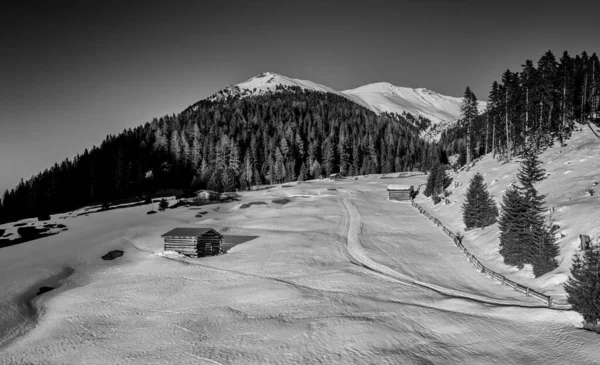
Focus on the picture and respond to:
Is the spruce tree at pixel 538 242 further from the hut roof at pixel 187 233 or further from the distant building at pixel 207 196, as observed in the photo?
the distant building at pixel 207 196

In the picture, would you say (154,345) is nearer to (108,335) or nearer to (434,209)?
(108,335)

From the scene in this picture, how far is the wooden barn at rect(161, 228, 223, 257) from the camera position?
39188 mm

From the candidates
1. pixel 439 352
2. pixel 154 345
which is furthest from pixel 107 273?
pixel 439 352

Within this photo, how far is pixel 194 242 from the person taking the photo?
3919 centimetres

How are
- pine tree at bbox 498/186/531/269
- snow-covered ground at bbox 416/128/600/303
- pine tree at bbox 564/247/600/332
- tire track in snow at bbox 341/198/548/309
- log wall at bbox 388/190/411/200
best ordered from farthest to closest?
log wall at bbox 388/190/411/200, pine tree at bbox 498/186/531/269, snow-covered ground at bbox 416/128/600/303, tire track in snow at bbox 341/198/548/309, pine tree at bbox 564/247/600/332

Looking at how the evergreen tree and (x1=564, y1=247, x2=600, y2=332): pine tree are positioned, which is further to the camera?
the evergreen tree

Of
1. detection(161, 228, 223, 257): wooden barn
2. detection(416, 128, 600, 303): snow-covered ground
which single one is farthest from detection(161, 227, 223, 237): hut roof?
detection(416, 128, 600, 303): snow-covered ground

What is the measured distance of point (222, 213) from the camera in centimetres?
6344

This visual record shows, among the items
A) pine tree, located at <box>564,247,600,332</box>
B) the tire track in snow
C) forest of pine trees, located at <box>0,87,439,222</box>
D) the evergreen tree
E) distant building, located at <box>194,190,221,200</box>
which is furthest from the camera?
forest of pine trees, located at <box>0,87,439,222</box>

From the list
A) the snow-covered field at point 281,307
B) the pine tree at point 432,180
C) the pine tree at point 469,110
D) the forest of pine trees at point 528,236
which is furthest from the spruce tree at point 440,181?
the forest of pine trees at point 528,236

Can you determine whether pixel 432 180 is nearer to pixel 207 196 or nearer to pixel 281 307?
pixel 207 196

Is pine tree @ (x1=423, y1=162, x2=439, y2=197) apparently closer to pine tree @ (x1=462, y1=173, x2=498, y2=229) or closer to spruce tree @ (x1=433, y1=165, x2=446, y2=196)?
spruce tree @ (x1=433, y1=165, x2=446, y2=196)

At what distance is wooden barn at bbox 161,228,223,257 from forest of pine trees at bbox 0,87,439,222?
Answer: 52.3 m

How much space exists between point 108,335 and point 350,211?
143 ft
